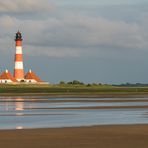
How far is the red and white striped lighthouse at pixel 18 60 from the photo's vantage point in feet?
300

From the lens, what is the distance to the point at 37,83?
104 meters

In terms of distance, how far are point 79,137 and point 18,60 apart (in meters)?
75.1

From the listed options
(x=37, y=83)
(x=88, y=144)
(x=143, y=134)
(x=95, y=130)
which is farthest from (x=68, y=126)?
(x=37, y=83)

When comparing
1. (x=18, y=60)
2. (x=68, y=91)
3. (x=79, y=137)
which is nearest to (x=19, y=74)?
(x=18, y=60)

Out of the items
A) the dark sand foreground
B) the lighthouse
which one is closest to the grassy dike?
the lighthouse

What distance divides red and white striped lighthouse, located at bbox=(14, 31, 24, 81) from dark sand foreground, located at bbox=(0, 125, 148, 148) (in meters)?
72.1

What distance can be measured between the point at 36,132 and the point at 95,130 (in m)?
2.19

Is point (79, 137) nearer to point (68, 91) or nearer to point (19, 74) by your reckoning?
point (68, 91)

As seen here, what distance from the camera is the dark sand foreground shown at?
15289 millimetres

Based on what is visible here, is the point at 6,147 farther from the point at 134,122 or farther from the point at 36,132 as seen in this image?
the point at 134,122

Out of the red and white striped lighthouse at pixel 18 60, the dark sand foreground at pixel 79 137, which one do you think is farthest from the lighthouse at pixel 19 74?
the dark sand foreground at pixel 79 137

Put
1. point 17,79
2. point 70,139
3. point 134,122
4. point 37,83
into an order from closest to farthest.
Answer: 1. point 70,139
2. point 134,122
3. point 17,79
4. point 37,83

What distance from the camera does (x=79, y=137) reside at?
1712 centimetres

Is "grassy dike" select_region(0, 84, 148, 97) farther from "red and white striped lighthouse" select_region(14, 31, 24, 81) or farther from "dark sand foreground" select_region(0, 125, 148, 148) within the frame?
"dark sand foreground" select_region(0, 125, 148, 148)
